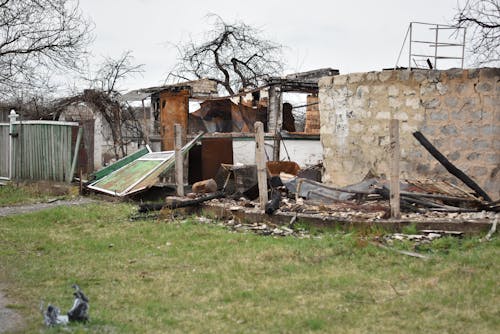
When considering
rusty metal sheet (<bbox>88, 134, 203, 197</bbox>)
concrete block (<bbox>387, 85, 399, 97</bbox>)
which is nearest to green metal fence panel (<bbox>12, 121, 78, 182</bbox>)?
rusty metal sheet (<bbox>88, 134, 203, 197</bbox>)

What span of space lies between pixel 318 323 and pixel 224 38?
26.0 metres

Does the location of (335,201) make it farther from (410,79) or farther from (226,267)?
(226,267)

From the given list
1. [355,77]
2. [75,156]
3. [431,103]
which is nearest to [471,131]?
[431,103]

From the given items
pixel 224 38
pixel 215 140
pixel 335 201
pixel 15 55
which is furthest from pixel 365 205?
pixel 224 38

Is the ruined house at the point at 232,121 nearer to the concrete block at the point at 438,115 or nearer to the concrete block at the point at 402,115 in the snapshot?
the concrete block at the point at 402,115

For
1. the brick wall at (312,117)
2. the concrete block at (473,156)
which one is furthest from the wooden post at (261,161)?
the brick wall at (312,117)

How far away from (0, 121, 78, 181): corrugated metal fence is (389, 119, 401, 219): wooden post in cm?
1066

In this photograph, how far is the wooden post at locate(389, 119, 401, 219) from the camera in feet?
29.3

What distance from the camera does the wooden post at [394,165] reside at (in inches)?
352

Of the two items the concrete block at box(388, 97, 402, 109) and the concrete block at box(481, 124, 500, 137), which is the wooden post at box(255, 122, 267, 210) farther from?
the concrete block at box(481, 124, 500, 137)

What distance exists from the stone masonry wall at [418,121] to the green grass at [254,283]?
347 centimetres

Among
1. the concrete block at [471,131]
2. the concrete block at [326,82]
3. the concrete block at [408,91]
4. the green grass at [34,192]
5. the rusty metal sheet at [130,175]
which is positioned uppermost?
the concrete block at [326,82]

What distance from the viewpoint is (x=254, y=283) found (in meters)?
6.91

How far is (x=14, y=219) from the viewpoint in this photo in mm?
12641
